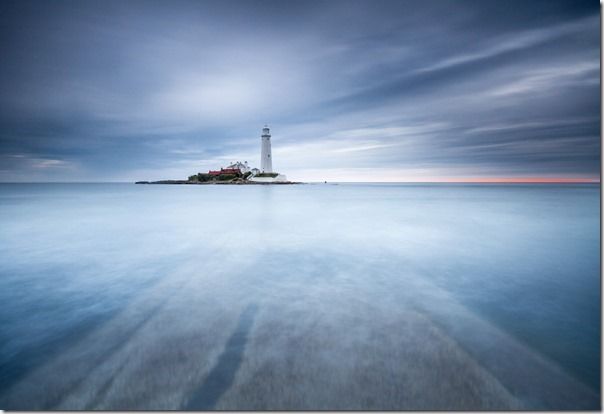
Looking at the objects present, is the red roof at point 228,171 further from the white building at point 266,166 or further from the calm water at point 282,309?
the calm water at point 282,309

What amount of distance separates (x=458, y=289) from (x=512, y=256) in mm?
4454

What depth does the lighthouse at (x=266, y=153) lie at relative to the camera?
3391 inches

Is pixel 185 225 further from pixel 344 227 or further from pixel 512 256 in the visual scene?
pixel 512 256

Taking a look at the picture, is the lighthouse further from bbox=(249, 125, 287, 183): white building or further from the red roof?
the red roof

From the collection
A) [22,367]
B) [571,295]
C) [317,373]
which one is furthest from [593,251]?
[22,367]

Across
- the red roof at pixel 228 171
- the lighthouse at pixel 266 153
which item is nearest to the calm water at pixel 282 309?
the lighthouse at pixel 266 153

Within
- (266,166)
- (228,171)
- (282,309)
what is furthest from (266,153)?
(282,309)

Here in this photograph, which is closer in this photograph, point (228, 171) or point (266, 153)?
point (266, 153)

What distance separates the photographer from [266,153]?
89.4m

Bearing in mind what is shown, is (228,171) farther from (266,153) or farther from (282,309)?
(282,309)

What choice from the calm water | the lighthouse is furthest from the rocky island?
the calm water

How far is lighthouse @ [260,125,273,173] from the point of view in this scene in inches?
3391

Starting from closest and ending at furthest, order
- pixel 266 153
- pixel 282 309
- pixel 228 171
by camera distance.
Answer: pixel 282 309 < pixel 266 153 < pixel 228 171

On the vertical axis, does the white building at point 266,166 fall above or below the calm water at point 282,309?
above
